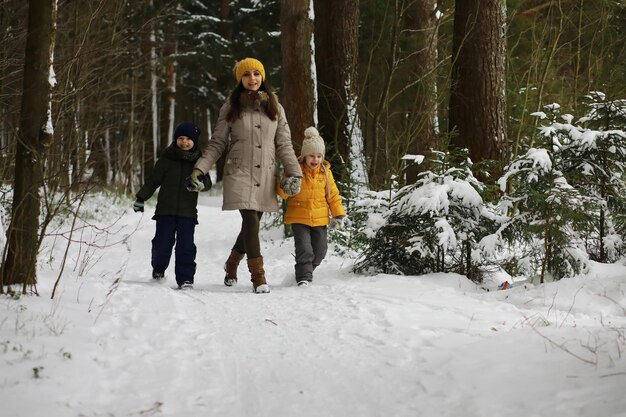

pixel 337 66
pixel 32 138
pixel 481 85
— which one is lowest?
pixel 32 138

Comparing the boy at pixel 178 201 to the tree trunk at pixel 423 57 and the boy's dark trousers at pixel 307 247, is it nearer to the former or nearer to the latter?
the boy's dark trousers at pixel 307 247

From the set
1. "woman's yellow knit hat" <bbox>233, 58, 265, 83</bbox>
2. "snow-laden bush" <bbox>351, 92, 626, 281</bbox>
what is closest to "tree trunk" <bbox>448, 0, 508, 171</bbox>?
"snow-laden bush" <bbox>351, 92, 626, 281</bbox>

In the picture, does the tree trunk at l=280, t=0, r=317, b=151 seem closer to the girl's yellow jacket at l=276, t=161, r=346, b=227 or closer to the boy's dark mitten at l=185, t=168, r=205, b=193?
the girl's yellow jacket at l=276, t=161, r=346, b=227

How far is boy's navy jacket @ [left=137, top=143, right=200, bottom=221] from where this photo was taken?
18.2ft

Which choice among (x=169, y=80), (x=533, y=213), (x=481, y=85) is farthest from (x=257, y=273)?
(x=169, y=80)

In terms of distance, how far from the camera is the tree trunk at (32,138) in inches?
154

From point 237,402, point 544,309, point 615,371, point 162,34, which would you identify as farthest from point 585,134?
point 162,34

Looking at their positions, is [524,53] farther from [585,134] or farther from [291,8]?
[585,134]

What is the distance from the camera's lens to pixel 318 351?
3398mm

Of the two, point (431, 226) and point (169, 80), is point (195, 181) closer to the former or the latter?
point (431, 226)

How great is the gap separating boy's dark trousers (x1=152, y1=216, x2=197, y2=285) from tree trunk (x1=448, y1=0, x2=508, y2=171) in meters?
3.39

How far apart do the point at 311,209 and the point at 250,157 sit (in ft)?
2.85

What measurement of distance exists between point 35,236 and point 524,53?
15073 millimetres

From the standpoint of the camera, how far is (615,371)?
2.53m
